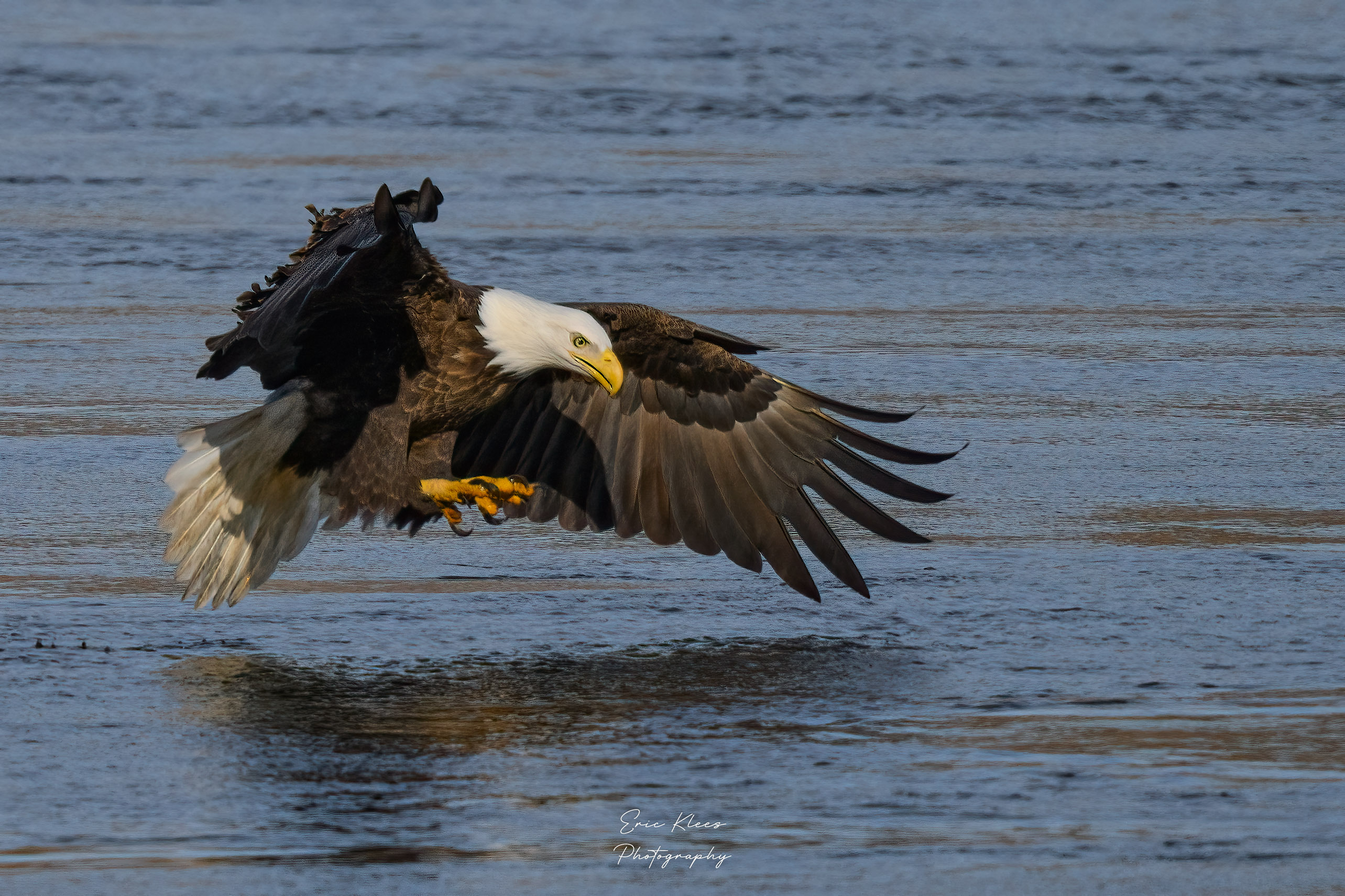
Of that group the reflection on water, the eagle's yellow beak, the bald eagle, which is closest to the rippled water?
the reflection on water

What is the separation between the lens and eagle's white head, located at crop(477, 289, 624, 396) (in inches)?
198

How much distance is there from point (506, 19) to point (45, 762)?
1015 centimetres

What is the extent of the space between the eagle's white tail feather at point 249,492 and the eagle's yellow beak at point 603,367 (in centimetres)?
71

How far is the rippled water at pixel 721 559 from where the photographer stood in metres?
3.42

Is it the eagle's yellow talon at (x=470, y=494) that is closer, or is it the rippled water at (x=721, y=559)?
the rippled water at (x=721, y=559)

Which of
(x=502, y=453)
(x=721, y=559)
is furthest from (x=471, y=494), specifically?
(x=721, y=559)

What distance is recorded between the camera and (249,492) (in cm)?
516

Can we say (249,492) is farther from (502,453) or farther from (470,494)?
(502,453)

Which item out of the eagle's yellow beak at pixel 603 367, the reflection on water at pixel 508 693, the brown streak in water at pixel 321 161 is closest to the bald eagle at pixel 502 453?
the eagle's yellow beak at pixel 603 367

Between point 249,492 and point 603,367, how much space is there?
37.8 inches

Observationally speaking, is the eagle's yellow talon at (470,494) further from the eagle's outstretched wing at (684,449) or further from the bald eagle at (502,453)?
the eagle's outstretched wing at (684,449)

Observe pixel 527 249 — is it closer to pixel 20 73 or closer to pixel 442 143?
pixel 442 143

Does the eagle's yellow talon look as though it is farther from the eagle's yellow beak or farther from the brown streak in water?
the brown streak in water

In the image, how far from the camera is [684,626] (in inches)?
179
